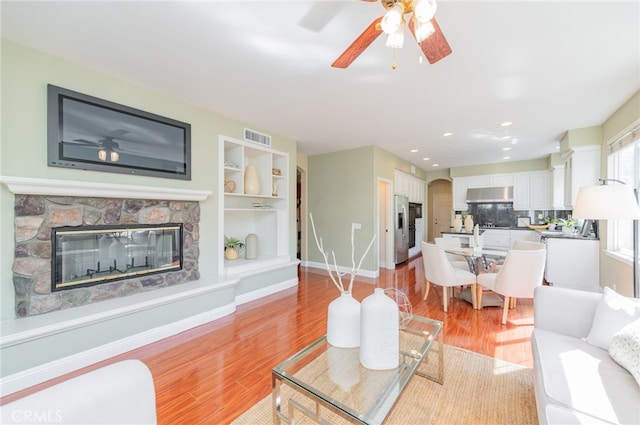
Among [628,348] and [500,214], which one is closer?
[628,348]

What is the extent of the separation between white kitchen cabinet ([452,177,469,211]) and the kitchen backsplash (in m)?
0.18

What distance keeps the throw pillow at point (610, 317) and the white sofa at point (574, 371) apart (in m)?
0.02

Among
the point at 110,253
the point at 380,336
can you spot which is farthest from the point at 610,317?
the point at 110,253

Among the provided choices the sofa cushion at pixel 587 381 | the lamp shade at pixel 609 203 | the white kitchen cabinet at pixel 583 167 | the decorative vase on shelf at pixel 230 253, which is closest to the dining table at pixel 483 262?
the lamp shade at pixel 609 203

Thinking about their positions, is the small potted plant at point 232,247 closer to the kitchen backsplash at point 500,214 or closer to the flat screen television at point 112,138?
the flat screen television at point 112,138

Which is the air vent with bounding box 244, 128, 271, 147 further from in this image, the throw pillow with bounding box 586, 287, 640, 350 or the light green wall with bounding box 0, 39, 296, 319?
the throw pillow with bounding box 586, 287, 640, 350

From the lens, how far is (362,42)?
1593 millimetres

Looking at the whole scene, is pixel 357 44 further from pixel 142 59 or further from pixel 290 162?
pixel 290 162

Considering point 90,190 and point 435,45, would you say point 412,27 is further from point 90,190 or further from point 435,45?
point 90,190

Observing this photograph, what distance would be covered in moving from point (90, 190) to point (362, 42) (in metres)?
2.57

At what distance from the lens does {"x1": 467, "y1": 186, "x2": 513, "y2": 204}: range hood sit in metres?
6.59

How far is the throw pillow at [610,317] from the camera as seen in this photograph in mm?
1453

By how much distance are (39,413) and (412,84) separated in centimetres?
322

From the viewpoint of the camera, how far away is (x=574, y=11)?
A: 168 cm
